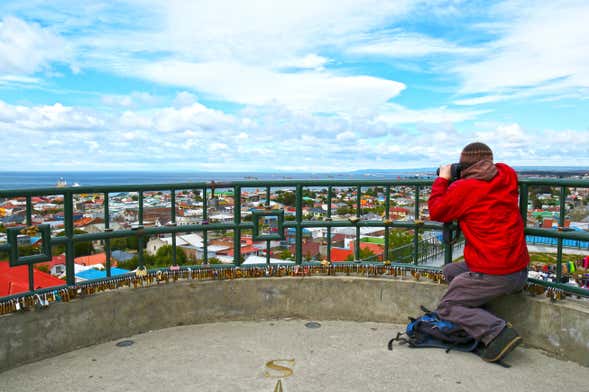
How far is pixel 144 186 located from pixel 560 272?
4043mm

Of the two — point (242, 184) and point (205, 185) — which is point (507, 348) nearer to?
point (242, 184)

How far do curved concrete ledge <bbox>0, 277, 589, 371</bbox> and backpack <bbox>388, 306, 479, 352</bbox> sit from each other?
584 millimetres

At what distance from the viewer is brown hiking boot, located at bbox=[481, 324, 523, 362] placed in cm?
378

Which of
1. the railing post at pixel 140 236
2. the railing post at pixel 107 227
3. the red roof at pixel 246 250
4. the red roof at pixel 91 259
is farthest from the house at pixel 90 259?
the red roof at pixel 246 250

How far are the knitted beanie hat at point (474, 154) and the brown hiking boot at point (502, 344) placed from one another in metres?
1.49

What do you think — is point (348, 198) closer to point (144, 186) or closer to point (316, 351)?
point (316, 351)

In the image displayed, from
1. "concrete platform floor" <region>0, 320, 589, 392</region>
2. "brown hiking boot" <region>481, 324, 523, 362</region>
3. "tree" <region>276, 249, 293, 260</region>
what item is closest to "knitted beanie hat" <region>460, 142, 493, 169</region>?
"brown hiking boot" <region>481, 324, 523, 362</region>

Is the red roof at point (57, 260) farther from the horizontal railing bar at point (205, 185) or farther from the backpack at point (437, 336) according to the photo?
the backpack at point (437, 336)

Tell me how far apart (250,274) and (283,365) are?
1.42 meters

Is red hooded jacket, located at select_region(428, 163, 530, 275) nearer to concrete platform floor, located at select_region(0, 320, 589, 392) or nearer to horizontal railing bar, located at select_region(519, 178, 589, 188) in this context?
horizontal railing bar, located at select_region(519, 178, 589, 188)

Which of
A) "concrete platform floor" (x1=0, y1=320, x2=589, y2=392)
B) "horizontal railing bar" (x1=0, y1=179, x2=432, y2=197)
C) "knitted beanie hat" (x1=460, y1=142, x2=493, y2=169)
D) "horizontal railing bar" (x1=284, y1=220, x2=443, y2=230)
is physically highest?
"knitted beanie hat" (x1=460, y1=142, x2=493, y2=169)

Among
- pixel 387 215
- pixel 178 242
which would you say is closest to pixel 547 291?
pixel 387 215

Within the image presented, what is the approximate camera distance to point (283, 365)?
12.5ft

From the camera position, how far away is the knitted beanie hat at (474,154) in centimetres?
407
